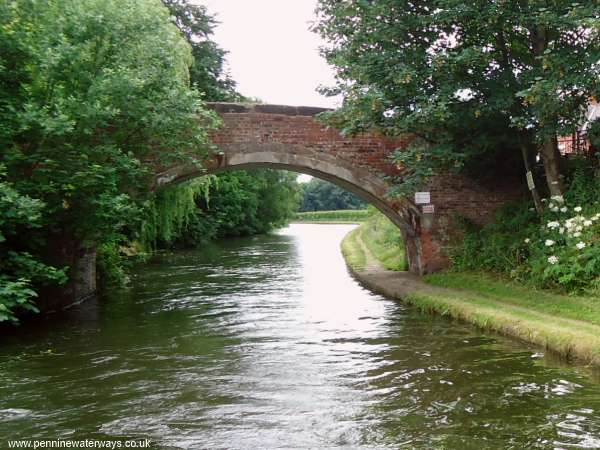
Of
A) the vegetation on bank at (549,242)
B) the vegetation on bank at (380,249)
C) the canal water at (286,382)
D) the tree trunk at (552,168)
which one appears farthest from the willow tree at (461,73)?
the vegetation on bank at (380,249)

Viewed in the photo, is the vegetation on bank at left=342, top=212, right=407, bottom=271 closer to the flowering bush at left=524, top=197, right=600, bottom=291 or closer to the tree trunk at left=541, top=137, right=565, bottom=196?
the tree trunk at left=541, top=137, right=565, bottom=196

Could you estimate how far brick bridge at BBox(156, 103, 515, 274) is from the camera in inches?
482

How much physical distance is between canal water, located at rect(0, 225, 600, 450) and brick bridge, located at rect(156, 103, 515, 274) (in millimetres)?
2732

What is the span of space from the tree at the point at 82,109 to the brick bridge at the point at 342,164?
1.78 m

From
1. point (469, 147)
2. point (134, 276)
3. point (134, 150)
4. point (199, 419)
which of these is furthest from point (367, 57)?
point (134, 276)

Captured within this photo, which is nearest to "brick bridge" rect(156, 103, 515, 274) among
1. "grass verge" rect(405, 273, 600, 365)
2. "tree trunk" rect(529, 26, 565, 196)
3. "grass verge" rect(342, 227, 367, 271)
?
"grass verge" rect(405, 273, 600, 365)

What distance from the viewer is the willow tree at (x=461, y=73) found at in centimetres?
890

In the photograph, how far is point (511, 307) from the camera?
888 centimetres

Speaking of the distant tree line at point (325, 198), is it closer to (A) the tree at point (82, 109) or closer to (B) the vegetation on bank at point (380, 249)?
(B) the vegetation on bank at point (380, 249)

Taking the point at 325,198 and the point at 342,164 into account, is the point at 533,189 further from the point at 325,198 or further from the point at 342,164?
the point at 325,198

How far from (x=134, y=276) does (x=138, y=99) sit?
7952mm

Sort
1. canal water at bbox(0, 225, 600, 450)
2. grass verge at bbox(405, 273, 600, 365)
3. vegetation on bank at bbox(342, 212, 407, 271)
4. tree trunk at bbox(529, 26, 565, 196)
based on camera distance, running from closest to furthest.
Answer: canal water at bbox(0, 225, 600, 450), grass verge at bbox(405, 273, 600, 365), tree trunk at bbox(529, 26, 565, 196), vegetation on bank at bbox(342, 212, 407, 271)

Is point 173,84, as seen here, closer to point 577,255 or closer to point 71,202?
point 71,202

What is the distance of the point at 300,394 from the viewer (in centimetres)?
572
